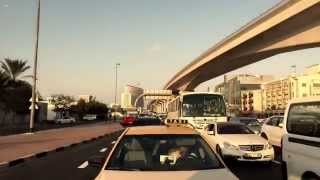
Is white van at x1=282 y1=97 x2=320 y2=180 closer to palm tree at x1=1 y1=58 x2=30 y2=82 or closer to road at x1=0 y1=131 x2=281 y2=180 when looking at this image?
road at x1=0 y1=131 x2=281 y2=180

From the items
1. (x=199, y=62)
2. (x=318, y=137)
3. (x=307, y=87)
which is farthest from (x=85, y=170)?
(x=307, y=87)

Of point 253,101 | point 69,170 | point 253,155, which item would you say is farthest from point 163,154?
point 253,101

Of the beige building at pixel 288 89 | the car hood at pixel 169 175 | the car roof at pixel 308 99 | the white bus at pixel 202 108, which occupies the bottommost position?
the car hood at pixel 169 175

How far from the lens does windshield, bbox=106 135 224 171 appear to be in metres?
6.53

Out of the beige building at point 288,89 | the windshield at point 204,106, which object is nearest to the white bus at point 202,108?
the windshield at point 204,106

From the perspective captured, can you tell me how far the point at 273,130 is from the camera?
74.9 ft

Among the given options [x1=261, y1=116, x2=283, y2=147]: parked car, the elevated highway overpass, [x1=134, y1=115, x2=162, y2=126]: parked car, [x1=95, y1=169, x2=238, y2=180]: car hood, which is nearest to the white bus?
[x1=134, y1=115, x2=162, y2=126]: parked car

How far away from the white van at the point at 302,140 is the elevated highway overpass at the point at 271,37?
66.2 feet

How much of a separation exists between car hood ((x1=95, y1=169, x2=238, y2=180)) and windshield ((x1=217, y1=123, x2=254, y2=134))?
482 inches

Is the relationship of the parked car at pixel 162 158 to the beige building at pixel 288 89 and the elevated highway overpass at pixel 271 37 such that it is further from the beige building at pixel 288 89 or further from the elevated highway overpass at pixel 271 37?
the beige building at pixel 288 89

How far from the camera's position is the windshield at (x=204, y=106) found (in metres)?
30.9

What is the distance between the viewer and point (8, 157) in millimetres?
20016

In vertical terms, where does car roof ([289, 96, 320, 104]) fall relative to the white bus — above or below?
below

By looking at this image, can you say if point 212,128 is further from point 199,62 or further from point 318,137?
point 199,62
